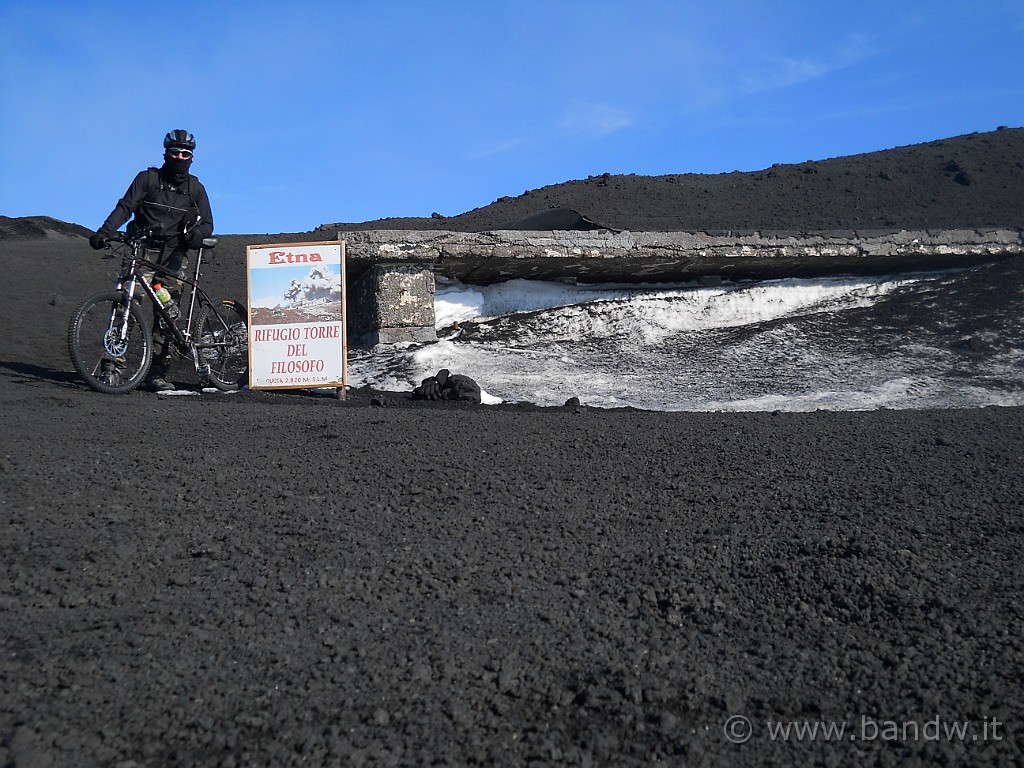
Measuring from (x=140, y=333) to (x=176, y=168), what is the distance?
140 cm

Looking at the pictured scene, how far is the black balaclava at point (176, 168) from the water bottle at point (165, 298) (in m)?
0.89

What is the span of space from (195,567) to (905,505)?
9.52ft

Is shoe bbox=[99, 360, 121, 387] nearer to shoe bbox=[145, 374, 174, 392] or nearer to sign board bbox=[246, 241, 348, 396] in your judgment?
shoe bbox=[145, 374, 174, 392]

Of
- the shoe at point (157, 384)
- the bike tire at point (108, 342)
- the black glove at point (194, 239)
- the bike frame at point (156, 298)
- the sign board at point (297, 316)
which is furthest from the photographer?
the black glove at point (194, 239)

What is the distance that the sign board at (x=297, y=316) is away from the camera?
23.2ft

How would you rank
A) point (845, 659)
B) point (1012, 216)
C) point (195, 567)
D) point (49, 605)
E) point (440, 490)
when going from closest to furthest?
point (845, 659) → point (49, 605) → point (195, 567) → point (440, 490) → point (1012, 216)

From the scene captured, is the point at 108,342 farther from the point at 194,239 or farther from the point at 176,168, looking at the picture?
the point at 176,168

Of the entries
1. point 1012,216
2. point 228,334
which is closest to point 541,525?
point 228,334

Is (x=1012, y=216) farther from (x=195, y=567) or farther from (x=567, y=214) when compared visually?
(x=195, y=567)

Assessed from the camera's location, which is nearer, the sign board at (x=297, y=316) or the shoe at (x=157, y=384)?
Answer: the sign board at (x=297, y=316)

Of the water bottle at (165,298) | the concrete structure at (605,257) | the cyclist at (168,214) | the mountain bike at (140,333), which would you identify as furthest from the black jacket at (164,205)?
the concrete structure at (605,257)

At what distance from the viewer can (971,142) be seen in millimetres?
16703

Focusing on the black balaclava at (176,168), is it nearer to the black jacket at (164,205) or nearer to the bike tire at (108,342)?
the black jacket at (164,205)

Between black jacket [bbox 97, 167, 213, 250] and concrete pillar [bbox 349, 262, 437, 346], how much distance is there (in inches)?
57.3
